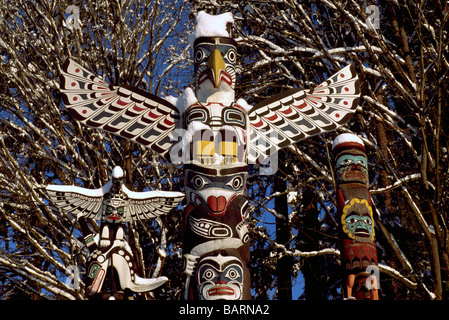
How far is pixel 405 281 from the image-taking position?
9289mm

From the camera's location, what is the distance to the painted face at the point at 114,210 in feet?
22.7

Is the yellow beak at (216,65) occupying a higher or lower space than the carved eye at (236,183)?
higher

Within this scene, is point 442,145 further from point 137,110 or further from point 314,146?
point 137,110

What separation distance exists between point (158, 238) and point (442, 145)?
526 cm

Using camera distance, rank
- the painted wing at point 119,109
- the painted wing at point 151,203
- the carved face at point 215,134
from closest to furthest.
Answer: the carved face at point 215,134 < the painted wing at point 119,109 < the painted wing at point 151,203

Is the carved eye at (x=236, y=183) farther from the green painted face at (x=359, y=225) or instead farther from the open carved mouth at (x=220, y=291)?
the green painted face at (x=359, y=225)

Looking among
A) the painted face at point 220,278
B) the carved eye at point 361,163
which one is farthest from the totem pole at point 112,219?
the carved eye at point 361,163

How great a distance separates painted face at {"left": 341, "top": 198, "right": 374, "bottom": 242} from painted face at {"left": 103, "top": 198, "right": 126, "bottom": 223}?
2.28 meters

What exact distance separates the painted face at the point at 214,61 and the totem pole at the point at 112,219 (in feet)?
4.15

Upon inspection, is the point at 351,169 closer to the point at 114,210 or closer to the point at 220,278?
the point at 220,278

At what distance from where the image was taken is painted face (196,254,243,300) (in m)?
5.91

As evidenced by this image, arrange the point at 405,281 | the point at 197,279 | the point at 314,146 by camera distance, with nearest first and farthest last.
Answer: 1. the point at 197,279
2. the point at 405,281
3. the point at 314,146

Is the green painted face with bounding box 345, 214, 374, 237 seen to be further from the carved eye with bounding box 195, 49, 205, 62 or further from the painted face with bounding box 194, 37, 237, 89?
the carved eye with bounding box 195, 49, 205, 62
